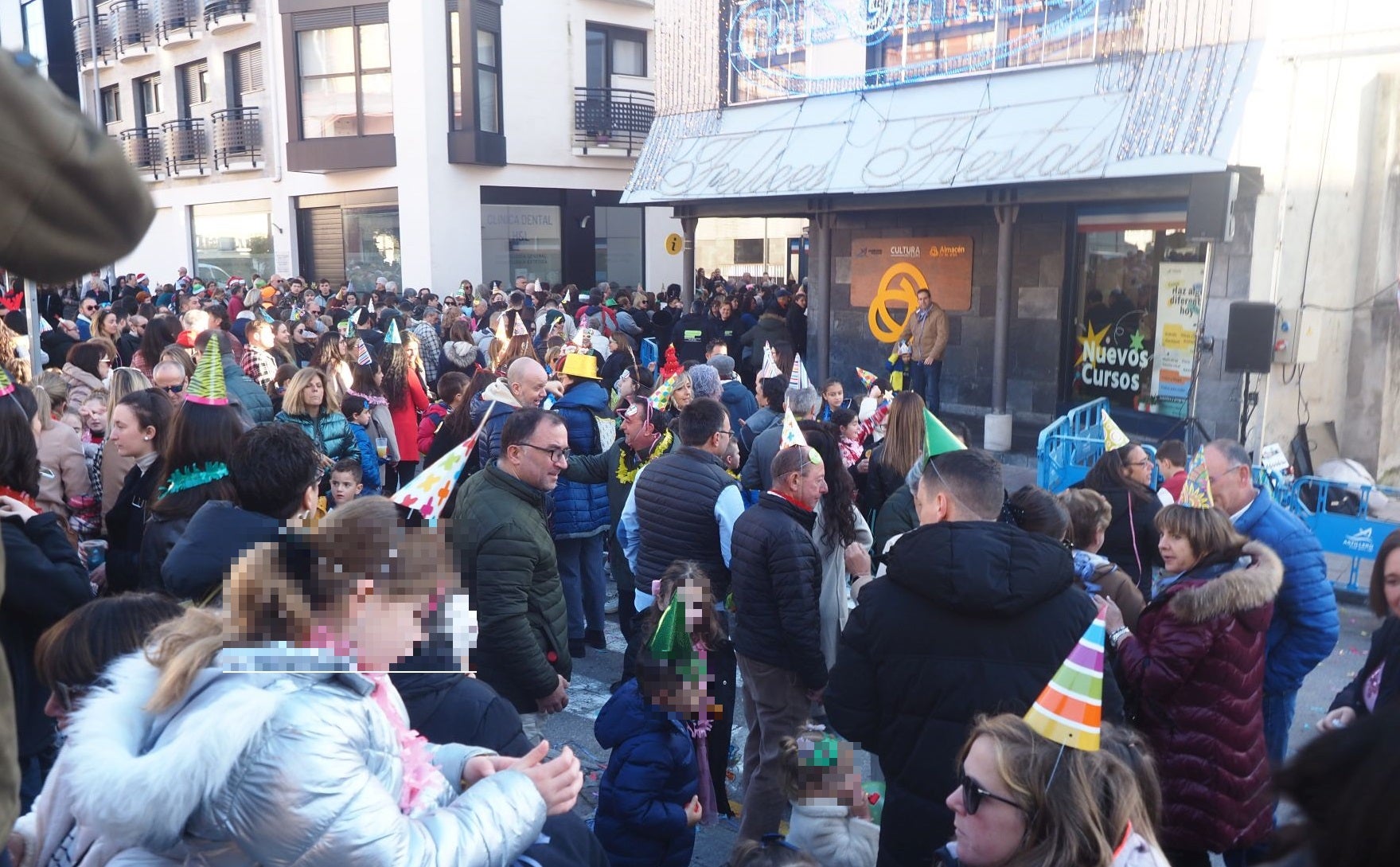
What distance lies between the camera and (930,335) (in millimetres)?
13703

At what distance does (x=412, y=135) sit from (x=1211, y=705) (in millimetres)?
22827

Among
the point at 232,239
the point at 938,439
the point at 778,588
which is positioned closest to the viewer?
the point at 938,439

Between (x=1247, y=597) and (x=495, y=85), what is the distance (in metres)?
23.4

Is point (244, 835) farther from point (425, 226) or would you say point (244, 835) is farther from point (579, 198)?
point (579, 198)

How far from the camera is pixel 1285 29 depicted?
10.3 m

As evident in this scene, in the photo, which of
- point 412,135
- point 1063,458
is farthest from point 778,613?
point 412,135

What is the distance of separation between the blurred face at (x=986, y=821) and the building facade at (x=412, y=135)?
22578mm

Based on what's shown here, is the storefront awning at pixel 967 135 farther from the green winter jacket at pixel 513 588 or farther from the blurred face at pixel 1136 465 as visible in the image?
the green winter jacket at pixel 513 588

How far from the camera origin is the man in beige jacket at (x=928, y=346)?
44.7ft

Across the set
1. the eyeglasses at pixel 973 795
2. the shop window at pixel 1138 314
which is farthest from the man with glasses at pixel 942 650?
the shop window at pixel 1138 314

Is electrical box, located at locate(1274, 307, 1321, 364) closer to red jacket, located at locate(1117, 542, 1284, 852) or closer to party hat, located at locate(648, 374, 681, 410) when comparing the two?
party hat, located at locate(648, 374, 681, 410)

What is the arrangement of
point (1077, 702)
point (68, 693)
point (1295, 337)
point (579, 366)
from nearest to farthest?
point (1077, 702) → point (68, 693) → point (579, 366) → point (1295, 337)

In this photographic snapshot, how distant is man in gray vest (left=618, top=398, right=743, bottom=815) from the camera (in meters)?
5.20

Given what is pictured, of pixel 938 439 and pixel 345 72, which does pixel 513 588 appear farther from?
pixel 345 72
